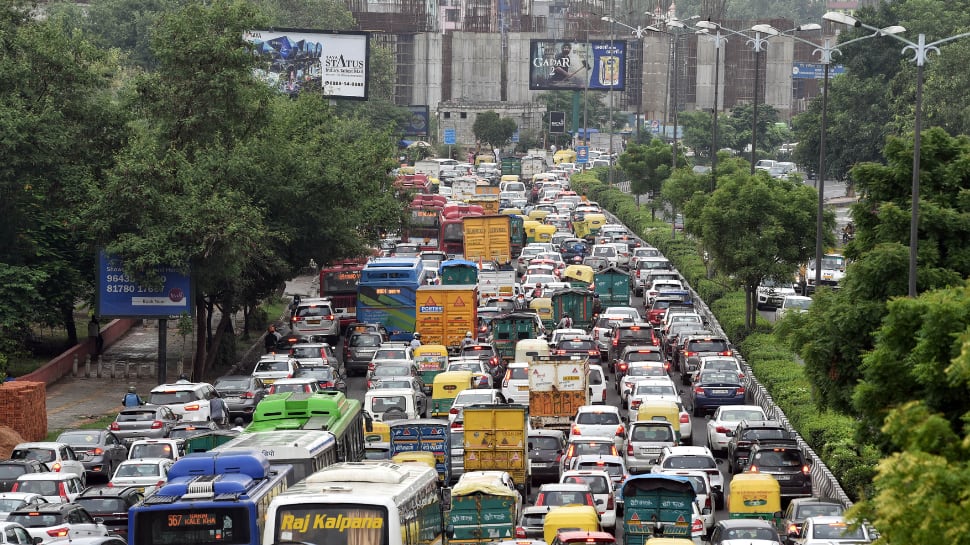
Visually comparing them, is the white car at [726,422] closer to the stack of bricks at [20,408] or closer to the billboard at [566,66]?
the stack of bricks at [20,408]

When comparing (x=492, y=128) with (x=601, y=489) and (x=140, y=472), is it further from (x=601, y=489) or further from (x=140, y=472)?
(x=601, y=489)

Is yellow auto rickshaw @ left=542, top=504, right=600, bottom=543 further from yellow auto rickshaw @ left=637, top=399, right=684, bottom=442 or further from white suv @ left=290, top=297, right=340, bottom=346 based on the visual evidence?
white suv @ left=290, top=297, right=340, bottom=346

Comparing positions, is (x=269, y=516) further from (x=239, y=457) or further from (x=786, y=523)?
(x=786, y=523)

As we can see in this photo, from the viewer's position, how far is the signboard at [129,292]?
45438 mm

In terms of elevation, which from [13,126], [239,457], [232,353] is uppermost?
[13,126]

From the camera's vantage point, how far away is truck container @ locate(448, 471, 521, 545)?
2612 cm

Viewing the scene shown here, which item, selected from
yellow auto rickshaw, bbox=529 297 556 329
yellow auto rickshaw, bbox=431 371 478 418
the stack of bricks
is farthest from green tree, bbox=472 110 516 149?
the stack of bricks

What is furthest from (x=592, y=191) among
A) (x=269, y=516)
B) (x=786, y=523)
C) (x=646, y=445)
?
(x=269, y=516)

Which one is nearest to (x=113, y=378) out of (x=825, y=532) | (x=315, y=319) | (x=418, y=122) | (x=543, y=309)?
(x=315, y=319)

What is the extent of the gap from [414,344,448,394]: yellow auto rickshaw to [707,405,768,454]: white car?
36.1 ft

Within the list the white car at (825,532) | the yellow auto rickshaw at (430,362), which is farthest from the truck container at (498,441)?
the yellow auto rickshaw at (430,362)

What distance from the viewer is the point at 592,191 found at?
355 ft

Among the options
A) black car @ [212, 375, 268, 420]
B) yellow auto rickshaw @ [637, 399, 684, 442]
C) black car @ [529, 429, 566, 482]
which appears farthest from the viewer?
black car @ [212, 375, 268, 420]

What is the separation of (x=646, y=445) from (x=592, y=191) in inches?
2975
